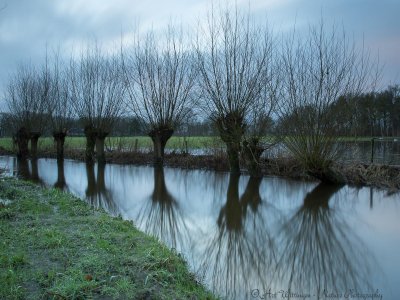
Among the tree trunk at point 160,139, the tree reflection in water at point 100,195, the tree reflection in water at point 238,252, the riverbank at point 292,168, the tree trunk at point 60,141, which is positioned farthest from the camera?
the tree trunk at point 60,141

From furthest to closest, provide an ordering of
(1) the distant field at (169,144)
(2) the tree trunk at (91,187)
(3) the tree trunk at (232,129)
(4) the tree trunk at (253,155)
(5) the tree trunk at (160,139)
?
(5) the tree trunk at (160,139)
(1) the distant field at (169,144)
(4) the tree trunk at (253,155)
(3) the tree trunk at (232,129)
(2) the tree trunk at (91,187)

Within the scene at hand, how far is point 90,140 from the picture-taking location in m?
23.5

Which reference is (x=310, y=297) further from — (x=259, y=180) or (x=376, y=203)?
(x=259, y=180)

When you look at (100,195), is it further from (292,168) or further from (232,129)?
(292,168)

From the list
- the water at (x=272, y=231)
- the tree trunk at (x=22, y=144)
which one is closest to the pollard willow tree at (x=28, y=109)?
the tree trunk at (x=22, y=144)

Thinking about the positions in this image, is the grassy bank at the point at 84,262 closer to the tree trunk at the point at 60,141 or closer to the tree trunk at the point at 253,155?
the tree trunk at the point at 253,155

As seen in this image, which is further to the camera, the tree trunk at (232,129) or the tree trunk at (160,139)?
the tree trunk at (160,139)

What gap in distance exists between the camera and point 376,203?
9898 millimetres

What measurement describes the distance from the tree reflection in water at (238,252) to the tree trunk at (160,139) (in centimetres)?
1125

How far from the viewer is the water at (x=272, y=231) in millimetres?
4734

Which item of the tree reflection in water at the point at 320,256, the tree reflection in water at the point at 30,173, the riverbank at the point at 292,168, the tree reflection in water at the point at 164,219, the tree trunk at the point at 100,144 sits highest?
the tree trunk at the point at 100,144

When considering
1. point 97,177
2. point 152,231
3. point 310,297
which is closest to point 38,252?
point 152,231

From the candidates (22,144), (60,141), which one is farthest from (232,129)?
(22,144)

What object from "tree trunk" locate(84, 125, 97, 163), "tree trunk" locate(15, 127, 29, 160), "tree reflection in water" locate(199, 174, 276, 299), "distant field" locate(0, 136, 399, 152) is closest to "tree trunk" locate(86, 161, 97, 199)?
"tree reflection in water" locate(199, 174, 276, 299)
